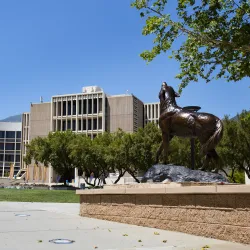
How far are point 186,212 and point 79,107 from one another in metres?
84.1

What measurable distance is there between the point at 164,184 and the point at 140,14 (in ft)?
16.5

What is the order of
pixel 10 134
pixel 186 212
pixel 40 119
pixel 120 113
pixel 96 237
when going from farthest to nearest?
pixel 10 134 → pixel 40 119 → pixel 120 113 → pixel 186 212 → pixel 96 237

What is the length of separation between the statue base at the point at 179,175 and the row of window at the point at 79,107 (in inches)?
3098

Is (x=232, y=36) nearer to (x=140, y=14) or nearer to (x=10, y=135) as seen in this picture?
(x=140, y=14)

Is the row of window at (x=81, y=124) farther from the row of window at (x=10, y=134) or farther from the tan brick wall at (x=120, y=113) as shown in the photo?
the row of window at (x=10, y=134)

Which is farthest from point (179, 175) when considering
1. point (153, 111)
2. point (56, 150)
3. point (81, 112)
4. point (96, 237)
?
point (153, 111)

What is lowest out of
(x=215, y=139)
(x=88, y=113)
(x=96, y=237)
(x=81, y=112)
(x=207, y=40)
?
(x=96, y=237)

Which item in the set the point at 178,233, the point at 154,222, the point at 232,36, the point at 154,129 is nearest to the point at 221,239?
the point at 178,233

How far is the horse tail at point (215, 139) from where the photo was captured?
1159cm

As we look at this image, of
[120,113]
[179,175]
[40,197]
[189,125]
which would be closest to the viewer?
[179,175]

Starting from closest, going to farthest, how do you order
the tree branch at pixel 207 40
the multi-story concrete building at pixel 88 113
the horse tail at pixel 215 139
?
the tree branch at pixel 207 40, the horse tail at pixel 215 139, the multi-story concrete building at pixel 88 113

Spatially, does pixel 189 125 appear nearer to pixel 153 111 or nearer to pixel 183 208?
pixel 183 208

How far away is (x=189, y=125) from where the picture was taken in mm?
12062

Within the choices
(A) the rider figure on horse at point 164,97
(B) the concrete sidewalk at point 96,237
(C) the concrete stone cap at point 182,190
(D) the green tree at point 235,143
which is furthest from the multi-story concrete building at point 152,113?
(B) the concrete sidewalk at point 96,237
